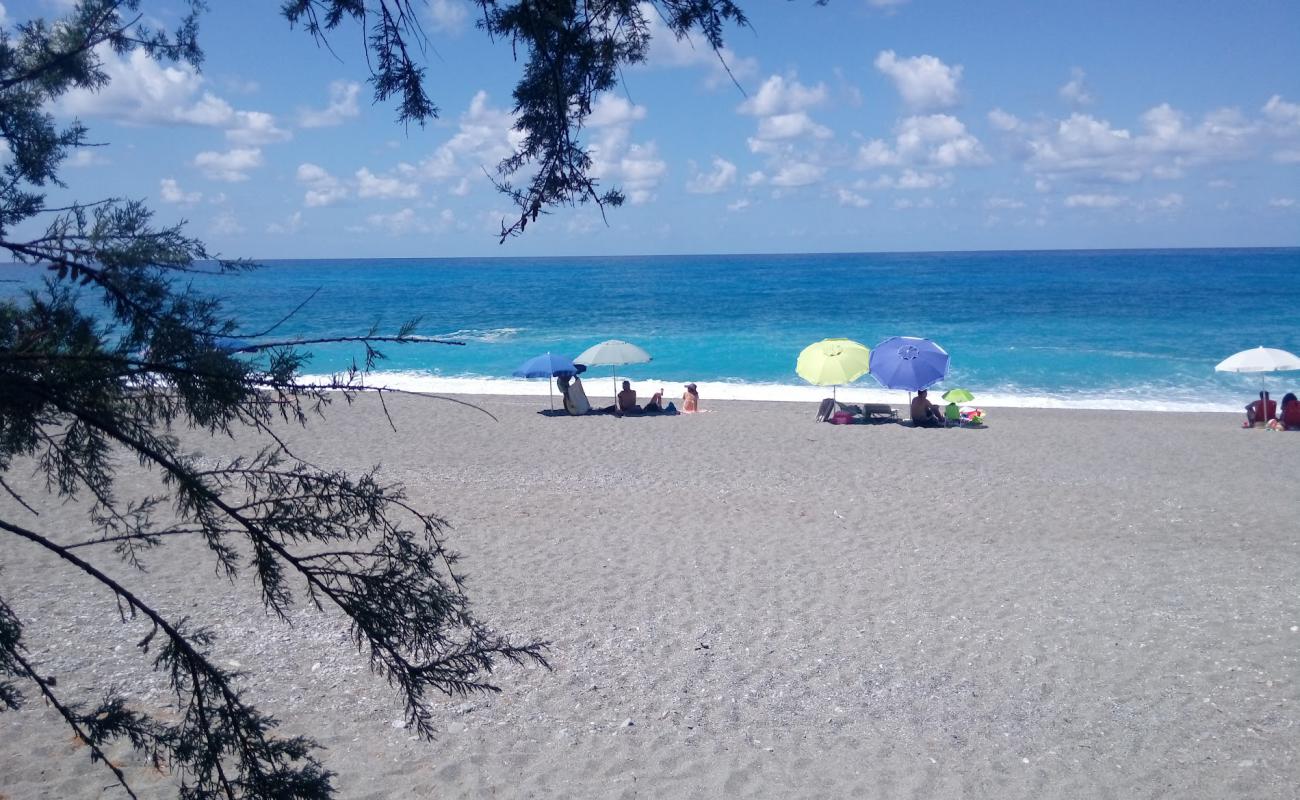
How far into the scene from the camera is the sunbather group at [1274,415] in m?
15.7

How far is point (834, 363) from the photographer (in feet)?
54.9

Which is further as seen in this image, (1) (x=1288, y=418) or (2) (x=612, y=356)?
(2) (x=612, y=356)

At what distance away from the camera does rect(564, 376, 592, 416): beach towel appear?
17.4 m

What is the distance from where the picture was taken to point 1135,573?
848 centimetres

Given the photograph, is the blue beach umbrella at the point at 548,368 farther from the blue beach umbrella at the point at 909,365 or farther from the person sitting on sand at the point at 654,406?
the blue beach umbrella at the point at 909,365

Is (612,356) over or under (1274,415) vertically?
over

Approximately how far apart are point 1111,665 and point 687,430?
964 centimetres

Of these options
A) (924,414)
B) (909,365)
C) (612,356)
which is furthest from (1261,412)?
(612,356)

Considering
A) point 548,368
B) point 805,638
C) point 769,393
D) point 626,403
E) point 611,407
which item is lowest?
point 805,638

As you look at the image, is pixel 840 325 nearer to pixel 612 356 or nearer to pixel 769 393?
pixel 769 393

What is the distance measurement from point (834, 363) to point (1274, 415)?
7.48 meters

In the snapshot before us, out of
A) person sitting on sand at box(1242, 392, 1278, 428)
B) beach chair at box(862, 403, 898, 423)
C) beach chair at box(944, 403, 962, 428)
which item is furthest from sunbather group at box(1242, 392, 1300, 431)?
beach chair at box(862, 403, 898, 423)

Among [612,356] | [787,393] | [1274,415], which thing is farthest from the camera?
[787,393]

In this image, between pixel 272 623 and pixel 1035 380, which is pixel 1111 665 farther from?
pixel 1035 380
